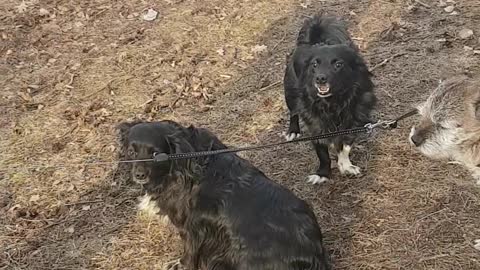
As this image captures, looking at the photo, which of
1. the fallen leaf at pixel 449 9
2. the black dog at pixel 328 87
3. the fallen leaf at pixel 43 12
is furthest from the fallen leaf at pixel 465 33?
the fallen leaf at pixel 43 12

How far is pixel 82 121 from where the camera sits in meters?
6.32

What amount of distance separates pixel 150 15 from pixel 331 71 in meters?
4.47

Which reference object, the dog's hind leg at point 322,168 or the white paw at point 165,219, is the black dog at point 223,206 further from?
the dog's hind leg at point 322,168

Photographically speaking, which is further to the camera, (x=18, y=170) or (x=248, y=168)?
(x=18, y=170)

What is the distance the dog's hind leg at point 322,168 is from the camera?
205 inches

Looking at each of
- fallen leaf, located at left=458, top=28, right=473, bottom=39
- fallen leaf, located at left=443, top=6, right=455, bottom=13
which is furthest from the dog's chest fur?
fallen leaf, located at left=443, top=6, right=455, bottom=13

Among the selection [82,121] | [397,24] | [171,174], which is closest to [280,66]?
[397,24]

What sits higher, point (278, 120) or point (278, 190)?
point (278, 190)

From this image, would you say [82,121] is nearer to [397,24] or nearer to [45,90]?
[45,90]

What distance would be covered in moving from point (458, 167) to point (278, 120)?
6.26 ft

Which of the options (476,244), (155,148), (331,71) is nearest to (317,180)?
(331,71)

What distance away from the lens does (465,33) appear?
718cm

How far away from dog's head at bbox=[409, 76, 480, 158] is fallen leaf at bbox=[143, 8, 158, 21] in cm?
519

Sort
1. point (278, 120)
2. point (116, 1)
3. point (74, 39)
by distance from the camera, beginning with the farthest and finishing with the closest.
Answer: point (116, 1)
point (74, 39)
point (278, 120)
